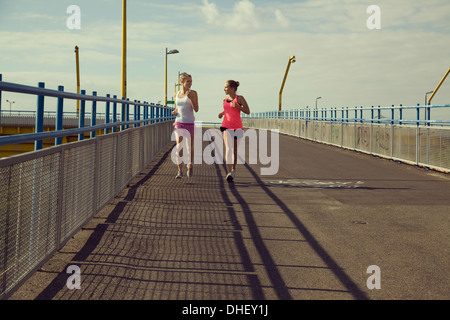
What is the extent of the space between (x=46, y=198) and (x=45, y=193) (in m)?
0.06

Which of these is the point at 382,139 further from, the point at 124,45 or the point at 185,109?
the point at 124,45

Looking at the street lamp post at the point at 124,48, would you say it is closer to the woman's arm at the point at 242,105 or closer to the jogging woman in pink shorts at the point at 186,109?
the jogging woman in pink shorts at the point at 186,109

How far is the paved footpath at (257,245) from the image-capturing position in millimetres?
4480

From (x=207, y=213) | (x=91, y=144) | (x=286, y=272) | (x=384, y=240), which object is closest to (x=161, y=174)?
(x=207, y=213)

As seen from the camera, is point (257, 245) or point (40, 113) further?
point (257, 245)

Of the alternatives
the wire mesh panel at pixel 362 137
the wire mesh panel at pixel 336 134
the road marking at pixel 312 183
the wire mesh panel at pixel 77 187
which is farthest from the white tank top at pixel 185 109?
the wire mesh panel at pixel 336 134

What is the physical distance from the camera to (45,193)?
191 inches

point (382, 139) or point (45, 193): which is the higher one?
point (382, 139)

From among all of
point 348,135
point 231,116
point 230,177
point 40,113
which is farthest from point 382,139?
point 40,113

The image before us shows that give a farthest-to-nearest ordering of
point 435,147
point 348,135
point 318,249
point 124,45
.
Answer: point 124,45 → point 348,135 → point 435,147 → point 318,249

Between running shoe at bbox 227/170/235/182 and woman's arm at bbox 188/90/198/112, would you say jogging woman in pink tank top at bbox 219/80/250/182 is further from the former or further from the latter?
woman's arm at bbox 188/90/198/112

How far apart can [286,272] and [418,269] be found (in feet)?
3.97

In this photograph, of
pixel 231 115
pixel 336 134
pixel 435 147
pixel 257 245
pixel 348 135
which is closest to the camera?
pixel 257 245

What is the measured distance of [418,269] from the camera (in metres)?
5.14
